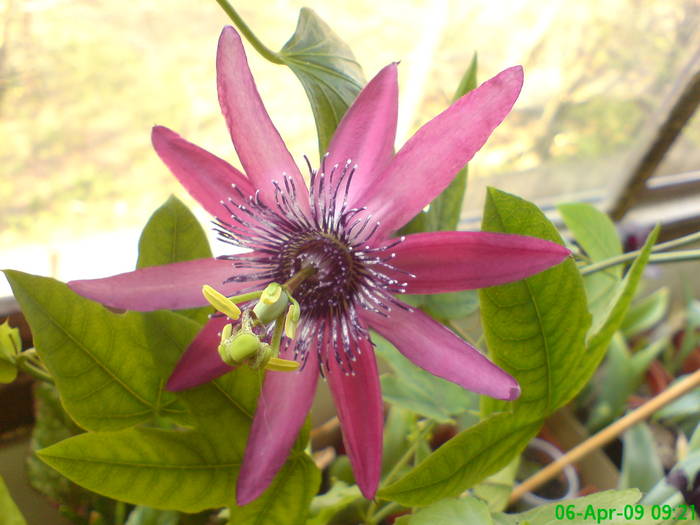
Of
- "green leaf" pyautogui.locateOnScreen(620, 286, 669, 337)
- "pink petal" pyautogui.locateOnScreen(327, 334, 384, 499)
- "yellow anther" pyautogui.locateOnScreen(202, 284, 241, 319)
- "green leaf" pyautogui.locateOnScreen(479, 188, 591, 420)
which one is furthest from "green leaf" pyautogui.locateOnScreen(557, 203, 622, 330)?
"green leaf" pyautogui.locateOnScreen(620, 286, 669, 337)

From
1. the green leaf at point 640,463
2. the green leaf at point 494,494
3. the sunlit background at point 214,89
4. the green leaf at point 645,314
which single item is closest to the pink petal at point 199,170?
the green leaf at point 494,494

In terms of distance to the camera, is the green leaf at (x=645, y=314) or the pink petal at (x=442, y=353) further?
the green leaf at (x=645, y=314)

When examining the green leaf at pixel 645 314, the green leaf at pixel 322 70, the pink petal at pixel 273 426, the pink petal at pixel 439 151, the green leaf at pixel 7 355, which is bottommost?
the green leaf at pixel 645 314

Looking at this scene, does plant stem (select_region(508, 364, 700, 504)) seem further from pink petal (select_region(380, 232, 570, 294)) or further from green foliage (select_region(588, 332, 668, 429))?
green foliage (select_region(588, 332, 668, 429))

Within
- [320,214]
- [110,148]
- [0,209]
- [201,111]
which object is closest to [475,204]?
[201,111]

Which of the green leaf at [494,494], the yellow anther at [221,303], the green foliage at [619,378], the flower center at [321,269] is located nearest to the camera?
the yellow anther at [221,303]

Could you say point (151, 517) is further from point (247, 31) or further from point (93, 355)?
point (247, 31)

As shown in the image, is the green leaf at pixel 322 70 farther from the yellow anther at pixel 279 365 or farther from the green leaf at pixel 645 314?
the green leaf at pixel 645 314
